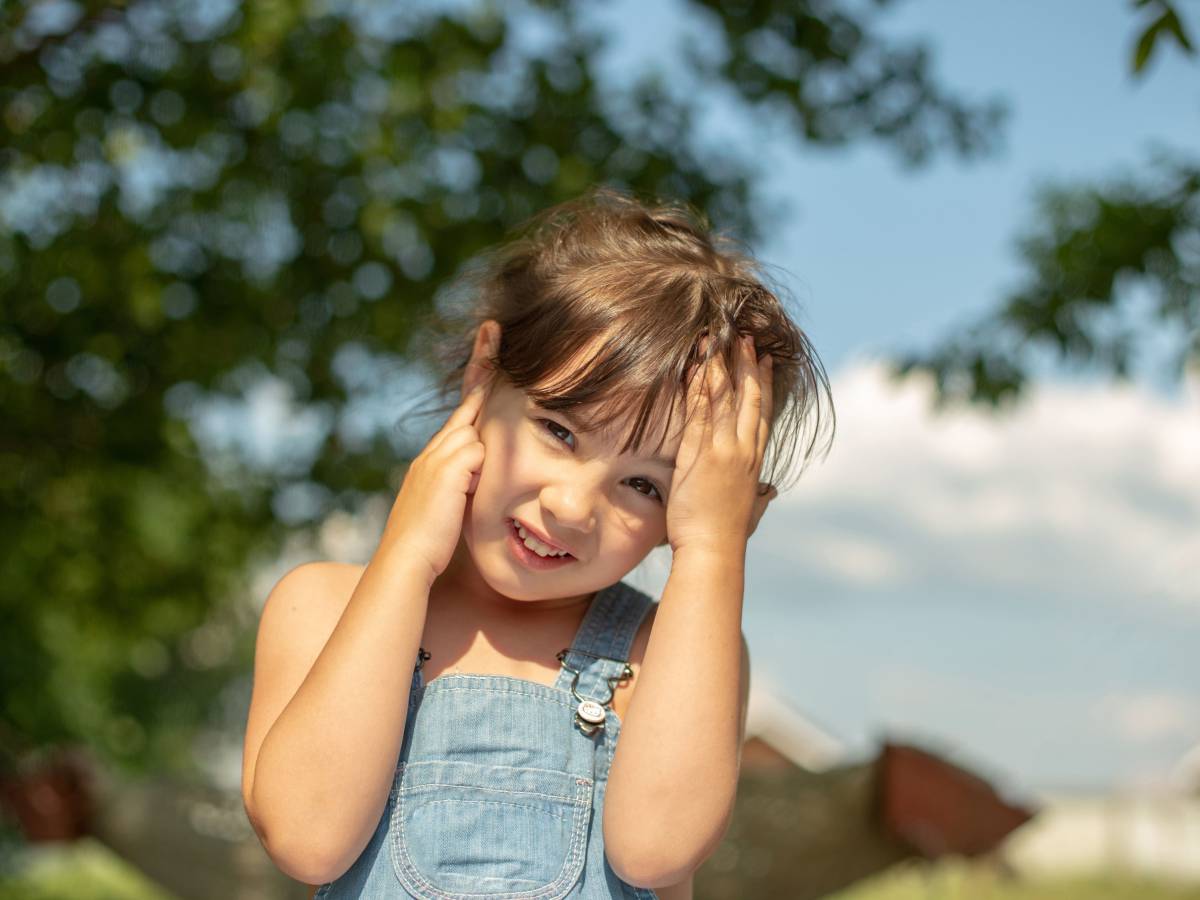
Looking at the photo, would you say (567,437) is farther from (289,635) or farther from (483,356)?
(289,635)

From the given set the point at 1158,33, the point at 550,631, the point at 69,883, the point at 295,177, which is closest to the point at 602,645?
the point at 550,631

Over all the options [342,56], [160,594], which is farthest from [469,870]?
[160,594]

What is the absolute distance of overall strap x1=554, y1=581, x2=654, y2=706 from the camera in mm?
1666

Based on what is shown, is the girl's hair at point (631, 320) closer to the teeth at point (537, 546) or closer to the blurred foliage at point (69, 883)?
the teeth at point (537, 546)

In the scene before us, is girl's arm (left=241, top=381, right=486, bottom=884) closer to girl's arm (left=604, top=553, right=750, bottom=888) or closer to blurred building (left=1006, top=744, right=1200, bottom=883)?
girl's arm (left=604, top=553, right=750, bottom=888)

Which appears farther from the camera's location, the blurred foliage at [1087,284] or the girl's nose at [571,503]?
the blurred foliage at [1087,284]

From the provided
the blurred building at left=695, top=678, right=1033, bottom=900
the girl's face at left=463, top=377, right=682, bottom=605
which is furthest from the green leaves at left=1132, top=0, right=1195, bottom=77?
the blurred building at left=695, top=678, right=1033, bottom=900

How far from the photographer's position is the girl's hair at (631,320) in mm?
1566

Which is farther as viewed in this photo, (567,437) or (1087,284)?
(1087,284)

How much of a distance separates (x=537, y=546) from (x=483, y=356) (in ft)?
1.02

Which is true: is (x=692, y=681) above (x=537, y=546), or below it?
below

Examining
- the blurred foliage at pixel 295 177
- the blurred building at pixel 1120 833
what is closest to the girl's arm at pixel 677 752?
the blurred foliage at pixel 295 177

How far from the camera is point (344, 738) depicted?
1445 mm

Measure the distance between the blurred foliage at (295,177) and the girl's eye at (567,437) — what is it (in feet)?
10.7
